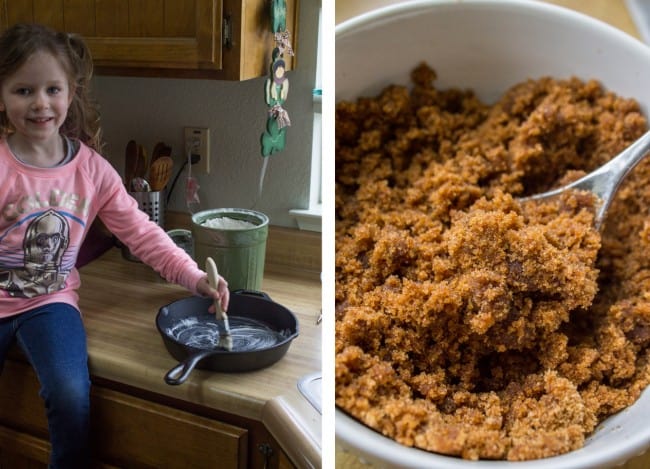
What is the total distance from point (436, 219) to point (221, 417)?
0.25 m

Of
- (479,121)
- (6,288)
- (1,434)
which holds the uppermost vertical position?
(479,121)

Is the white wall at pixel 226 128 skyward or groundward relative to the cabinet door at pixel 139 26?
groundward

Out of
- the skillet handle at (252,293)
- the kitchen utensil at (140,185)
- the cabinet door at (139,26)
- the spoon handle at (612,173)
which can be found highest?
the cabinet door at (139,26)

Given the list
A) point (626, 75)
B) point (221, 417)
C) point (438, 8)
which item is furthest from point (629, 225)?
point (221, 417)

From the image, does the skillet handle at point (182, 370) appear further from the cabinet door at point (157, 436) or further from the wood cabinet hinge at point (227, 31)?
the wood cabinet hinge at point (227, 31)

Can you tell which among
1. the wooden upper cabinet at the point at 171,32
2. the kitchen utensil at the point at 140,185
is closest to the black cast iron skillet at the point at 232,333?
the kitchen utensil at the point at 140,185

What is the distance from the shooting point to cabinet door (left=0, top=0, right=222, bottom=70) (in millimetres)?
545

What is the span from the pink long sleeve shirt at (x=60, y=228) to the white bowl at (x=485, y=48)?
22 cm

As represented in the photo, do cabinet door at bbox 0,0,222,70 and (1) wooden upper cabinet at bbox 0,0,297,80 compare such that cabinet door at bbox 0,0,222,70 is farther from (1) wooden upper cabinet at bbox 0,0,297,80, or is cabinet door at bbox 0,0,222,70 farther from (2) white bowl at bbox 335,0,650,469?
(2) white bowl at bbox 335,0,650,469

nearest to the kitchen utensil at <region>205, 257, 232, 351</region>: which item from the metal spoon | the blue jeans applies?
the blue jeans

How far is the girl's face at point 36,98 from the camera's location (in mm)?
501

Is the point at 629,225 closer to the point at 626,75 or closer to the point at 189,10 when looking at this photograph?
the point at 626,75

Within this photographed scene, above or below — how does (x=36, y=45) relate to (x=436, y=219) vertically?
above

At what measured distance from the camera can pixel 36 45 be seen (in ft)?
1.70
